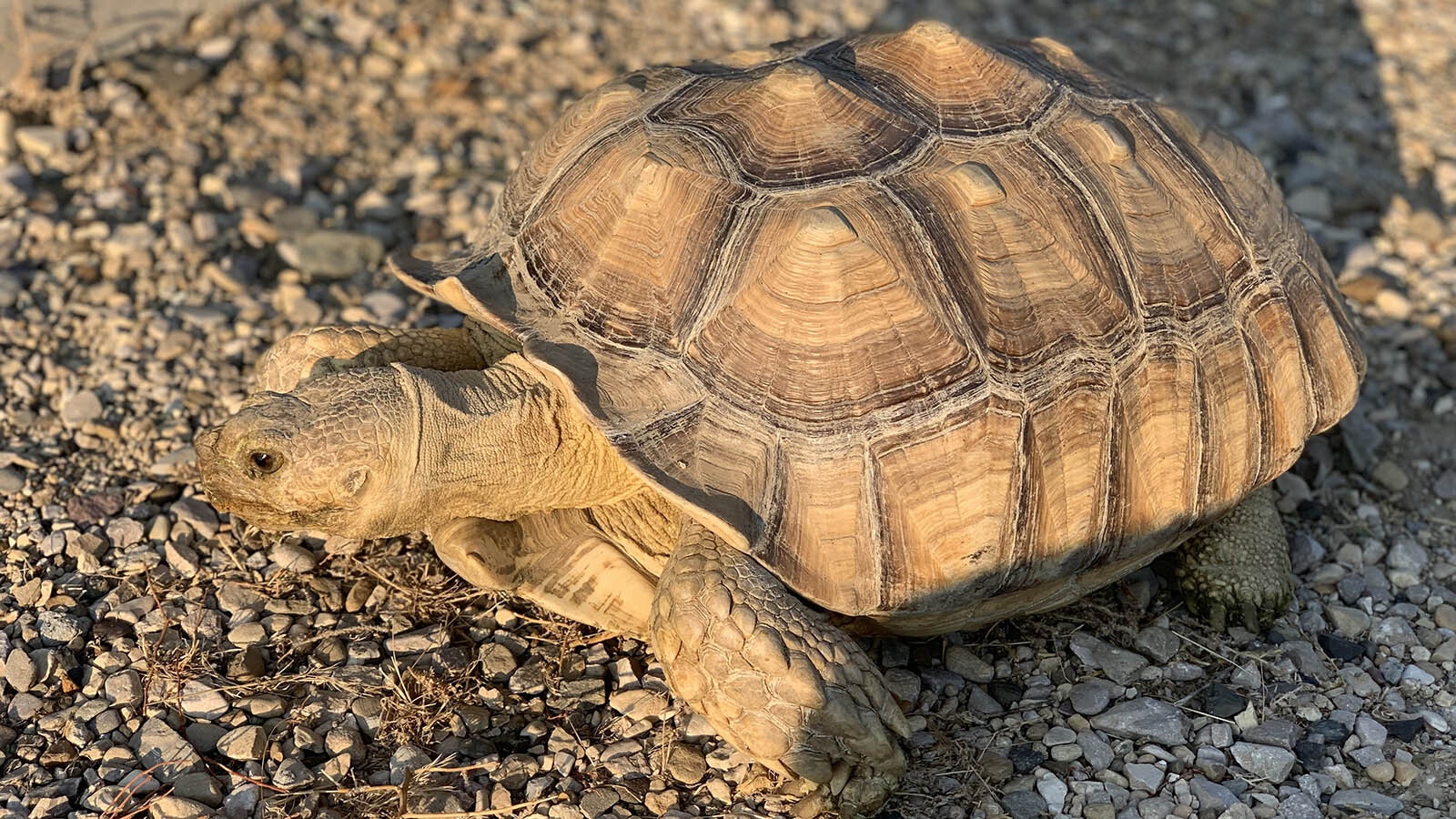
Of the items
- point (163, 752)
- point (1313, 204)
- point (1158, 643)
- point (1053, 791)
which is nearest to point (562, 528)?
point (163, 752)

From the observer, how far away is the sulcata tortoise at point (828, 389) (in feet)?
10.5

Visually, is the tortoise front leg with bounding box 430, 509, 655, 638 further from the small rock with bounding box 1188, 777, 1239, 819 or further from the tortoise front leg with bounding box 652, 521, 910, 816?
the small rock with bounding box 1188, 777, 1239, 819

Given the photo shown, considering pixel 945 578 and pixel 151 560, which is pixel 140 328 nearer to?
pixel 151 560

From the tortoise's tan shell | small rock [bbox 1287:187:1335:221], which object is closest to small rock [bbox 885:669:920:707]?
the tortoise's tan shell

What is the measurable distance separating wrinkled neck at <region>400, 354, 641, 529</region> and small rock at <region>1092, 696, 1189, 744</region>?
1457 millimetres

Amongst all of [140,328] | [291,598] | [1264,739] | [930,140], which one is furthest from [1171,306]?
[140,328]

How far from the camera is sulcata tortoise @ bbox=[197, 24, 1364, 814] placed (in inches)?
126

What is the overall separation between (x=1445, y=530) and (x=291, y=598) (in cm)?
375

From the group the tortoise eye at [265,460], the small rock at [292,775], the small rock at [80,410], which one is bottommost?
the small rock at [292,775]

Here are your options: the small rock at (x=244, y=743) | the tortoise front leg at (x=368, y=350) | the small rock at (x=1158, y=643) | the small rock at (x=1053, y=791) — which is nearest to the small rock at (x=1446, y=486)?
the small rock at (x=1158, y=643)

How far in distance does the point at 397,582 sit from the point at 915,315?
174cm

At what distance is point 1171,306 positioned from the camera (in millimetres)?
3611

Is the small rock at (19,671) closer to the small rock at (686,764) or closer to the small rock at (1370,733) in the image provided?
the small rock at (686,764)

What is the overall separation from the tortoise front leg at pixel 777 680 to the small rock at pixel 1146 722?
0.68 meters
